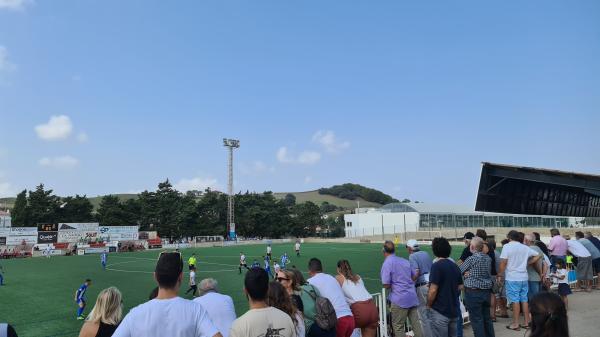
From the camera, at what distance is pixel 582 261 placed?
39.5 ft

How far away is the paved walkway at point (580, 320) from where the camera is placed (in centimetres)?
780

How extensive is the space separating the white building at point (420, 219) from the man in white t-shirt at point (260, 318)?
65.1m

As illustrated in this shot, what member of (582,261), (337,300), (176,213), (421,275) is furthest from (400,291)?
(176,213)

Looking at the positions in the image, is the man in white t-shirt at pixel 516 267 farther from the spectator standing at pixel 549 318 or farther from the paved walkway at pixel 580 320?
the spectator standing at pixel 549 318

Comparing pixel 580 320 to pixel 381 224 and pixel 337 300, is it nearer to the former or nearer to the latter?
pixel 337 300

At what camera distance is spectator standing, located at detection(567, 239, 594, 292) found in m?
11.8

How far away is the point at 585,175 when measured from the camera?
99.5ft

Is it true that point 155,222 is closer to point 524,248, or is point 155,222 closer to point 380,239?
point 380,239

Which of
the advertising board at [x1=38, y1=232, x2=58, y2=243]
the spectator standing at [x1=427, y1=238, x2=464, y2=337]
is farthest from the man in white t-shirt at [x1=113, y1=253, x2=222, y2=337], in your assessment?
the advertising board at [x1=38, y1=232, x2=58, y2=243]

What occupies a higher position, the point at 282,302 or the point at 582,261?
the point at 282,302

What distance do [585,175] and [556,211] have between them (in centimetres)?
2272

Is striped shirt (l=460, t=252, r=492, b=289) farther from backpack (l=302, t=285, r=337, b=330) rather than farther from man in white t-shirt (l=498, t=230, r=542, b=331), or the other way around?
backpack (l=302, t=285, r=337, b=330)

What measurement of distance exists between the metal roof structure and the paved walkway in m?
23.8

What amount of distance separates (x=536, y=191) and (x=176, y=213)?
63.7m
